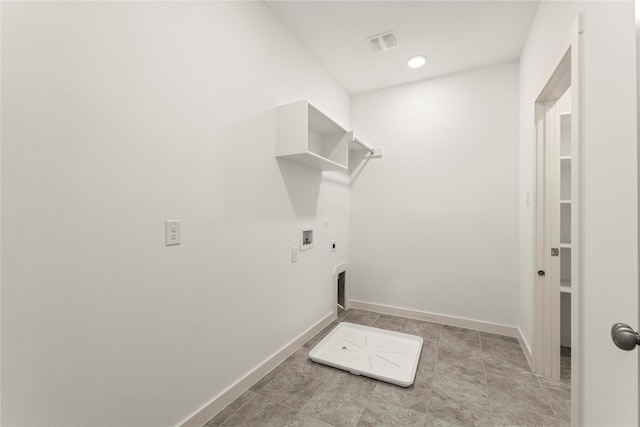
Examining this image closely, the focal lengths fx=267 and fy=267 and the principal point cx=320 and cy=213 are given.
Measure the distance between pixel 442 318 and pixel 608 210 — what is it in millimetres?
2275

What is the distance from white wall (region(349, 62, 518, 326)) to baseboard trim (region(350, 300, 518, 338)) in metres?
0.05

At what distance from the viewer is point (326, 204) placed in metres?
2.76

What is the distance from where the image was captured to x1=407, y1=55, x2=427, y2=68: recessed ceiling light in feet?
8.25

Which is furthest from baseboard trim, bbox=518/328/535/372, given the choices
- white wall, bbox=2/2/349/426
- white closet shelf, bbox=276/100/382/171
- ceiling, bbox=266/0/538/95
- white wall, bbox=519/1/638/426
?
ceiling, bbox=266/0/538/95

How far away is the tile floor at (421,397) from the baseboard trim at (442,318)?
1.26 feet

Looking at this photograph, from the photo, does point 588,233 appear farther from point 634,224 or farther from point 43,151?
point 43,151

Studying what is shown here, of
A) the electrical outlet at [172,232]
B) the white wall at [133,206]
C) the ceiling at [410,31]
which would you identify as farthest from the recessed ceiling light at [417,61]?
the electrical outlet at [172,232]

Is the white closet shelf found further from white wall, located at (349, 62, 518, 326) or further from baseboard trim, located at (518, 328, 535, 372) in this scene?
baseboard trim, located at (518, 328, 535, 372)

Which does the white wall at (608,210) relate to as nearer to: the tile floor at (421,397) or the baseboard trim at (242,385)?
the tile floor at (421,397)

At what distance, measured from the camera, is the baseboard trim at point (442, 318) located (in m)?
2.58

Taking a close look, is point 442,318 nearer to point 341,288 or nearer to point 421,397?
point 341,288

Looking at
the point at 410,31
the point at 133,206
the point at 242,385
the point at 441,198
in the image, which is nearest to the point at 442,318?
the point at 441,198

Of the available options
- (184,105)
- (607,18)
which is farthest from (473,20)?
(184,105)

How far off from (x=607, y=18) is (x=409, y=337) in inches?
90.9
